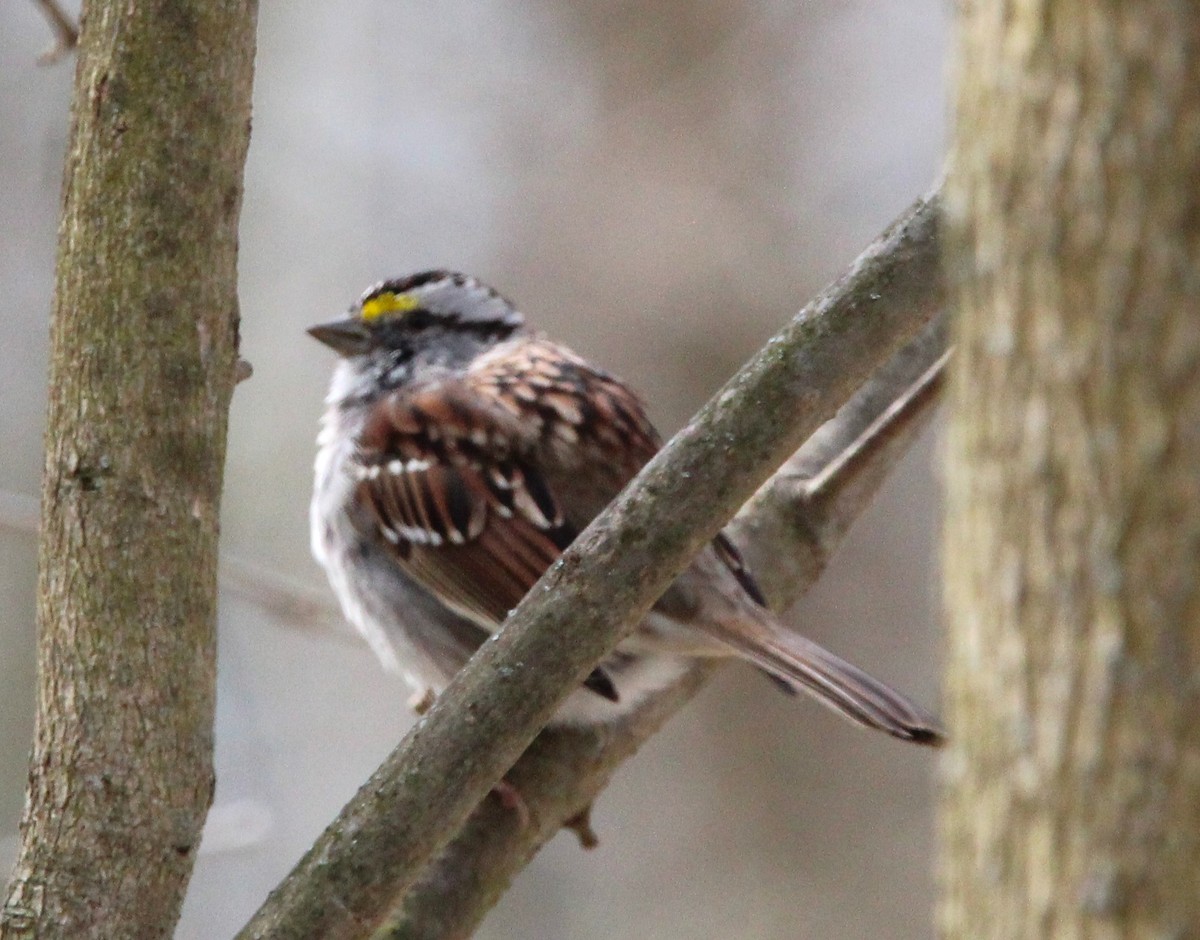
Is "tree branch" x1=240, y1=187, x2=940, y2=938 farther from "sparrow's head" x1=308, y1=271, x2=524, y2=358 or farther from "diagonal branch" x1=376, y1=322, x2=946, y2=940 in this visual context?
"sparrow's head" x1=308, y1=271, x2=524, y2=358

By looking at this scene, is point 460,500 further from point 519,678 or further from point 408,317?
point 519,678

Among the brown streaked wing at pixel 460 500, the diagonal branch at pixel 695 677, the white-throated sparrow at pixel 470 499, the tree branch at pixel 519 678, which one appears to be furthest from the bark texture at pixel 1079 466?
the brown streaked wing at pixel 460 500

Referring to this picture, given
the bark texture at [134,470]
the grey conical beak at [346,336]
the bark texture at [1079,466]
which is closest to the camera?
the bark texture at [1079,466]

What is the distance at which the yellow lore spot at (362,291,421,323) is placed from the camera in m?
4.66

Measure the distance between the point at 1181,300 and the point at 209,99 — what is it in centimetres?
167

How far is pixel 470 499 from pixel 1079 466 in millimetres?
3044

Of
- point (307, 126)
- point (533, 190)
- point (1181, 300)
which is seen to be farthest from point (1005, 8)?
point (307, 126)

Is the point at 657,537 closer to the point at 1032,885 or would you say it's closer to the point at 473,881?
the point at 1032,885

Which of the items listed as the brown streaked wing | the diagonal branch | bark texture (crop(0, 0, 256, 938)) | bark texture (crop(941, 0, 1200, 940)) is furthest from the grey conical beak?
bark texture (crop(941, 0, 1200, 940))

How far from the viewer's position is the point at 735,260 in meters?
6.91

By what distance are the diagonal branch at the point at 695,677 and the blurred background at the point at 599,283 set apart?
97.0 inches

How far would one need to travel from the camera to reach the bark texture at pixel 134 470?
2.24 metres

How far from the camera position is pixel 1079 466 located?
1132 millimetres

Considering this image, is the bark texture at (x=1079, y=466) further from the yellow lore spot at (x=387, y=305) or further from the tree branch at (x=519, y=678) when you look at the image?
the yellow lore spot at (x=387, y=305)
